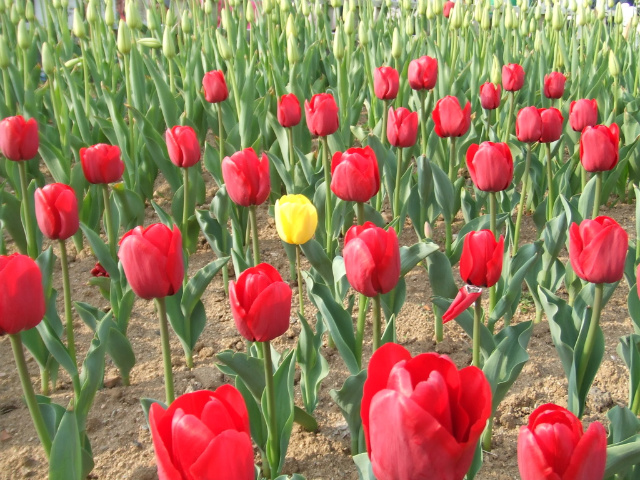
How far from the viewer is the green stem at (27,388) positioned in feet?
3.75

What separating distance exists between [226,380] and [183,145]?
68cm

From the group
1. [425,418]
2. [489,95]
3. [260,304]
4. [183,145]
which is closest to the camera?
[425,418]

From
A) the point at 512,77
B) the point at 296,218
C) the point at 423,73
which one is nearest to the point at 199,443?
the point at 296,218

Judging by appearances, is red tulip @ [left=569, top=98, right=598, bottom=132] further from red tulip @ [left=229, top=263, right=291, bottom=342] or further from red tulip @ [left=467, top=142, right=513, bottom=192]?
red tulip @ [left=229, top=263, right=291, bottom=342]

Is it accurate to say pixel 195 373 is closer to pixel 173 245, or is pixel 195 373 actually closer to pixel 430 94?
pixel 173 245

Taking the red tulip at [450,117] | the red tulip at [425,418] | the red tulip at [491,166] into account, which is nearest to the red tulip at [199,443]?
the red tulip at [425,418]

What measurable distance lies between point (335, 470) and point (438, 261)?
0.58m

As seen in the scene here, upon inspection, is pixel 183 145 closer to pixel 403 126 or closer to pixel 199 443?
pixel 403 126

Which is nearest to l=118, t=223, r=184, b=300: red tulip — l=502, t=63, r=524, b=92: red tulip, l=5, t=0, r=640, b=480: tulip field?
l=5, t=0, r=640, b=480: tulip field

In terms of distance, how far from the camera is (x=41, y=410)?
1.35m

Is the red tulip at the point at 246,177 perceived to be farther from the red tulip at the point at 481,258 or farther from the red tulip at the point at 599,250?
the red tulip at the point at 599,250

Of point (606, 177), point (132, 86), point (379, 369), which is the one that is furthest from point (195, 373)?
point (606, 177)

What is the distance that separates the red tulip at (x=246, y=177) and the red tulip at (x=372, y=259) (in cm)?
53

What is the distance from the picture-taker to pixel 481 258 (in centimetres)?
127
